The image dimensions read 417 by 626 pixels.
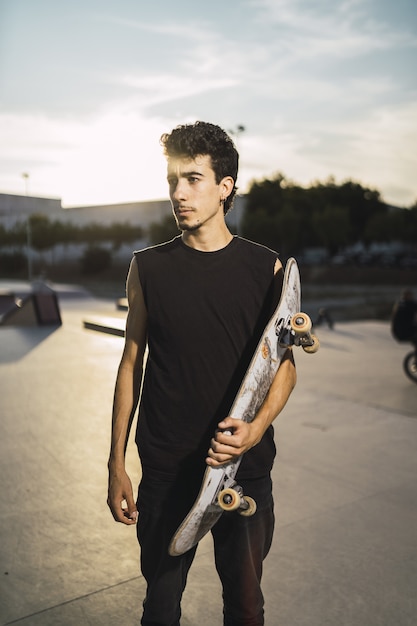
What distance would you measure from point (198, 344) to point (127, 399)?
0.33 metres

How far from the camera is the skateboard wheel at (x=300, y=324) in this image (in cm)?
164

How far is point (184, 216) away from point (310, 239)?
63.3 meters

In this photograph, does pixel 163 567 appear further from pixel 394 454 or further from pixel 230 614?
pixel 394 454

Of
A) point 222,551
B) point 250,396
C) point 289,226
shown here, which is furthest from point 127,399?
point 289,226

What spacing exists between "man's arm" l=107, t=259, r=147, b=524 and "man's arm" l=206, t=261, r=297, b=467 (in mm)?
388

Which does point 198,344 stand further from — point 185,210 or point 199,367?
point 185,210

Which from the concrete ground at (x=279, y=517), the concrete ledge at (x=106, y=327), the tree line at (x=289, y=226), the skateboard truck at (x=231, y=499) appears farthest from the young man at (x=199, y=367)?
the tree line at (x=289, y=226)

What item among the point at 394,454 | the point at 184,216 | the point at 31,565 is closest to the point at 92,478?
the point at 31,565

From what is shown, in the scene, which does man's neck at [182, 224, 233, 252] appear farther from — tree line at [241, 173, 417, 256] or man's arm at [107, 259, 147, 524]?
tree line at [241, 173, 417, 256]

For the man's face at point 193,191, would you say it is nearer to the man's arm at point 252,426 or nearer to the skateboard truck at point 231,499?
the man's arm at point 252,426

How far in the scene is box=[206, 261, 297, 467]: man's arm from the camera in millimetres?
1600

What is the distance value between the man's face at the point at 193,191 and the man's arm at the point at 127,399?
0.24 meters

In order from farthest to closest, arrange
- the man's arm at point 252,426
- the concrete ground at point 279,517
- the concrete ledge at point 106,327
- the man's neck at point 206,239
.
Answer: the concrete ledge at point 106,327 < the concrete ground at point 279,517 < the man's neck at point 206,239 < the man's arm at point 252,426

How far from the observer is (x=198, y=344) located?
1810 millimetres
